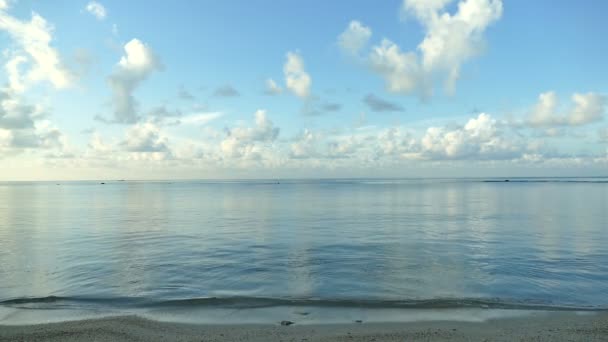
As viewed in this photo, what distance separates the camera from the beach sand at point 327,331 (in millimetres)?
12883

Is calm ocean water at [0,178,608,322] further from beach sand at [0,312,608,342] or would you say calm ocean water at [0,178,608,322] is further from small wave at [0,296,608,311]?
beach sand at [0,312,608,342]

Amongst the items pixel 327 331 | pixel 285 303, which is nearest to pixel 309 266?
pixel 285 303

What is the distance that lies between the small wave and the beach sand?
67.9 inches

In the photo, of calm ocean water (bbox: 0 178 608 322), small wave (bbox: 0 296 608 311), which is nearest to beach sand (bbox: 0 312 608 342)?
small wave (bbox: 0 296 608 311)

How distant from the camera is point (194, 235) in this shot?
3797cm

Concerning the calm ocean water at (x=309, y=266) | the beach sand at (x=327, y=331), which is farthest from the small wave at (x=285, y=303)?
the beach sand at (x=327, y=331)

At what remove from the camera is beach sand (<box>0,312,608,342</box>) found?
12883 mm

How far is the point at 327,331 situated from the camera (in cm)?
1369

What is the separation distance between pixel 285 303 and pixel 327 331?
3820mm

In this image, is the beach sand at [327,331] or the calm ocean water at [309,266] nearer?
the beach sand at [327,331]

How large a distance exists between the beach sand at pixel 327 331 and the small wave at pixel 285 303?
1725mm

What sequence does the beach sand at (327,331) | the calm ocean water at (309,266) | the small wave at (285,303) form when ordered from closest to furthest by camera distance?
the beach sand at (327,331)
the small wave at (285,303)
the calm ocean water at (309,266)

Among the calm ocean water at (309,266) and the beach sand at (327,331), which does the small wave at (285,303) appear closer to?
the calm ocean water at (309,266)

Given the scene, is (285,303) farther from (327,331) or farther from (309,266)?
(309,266)
